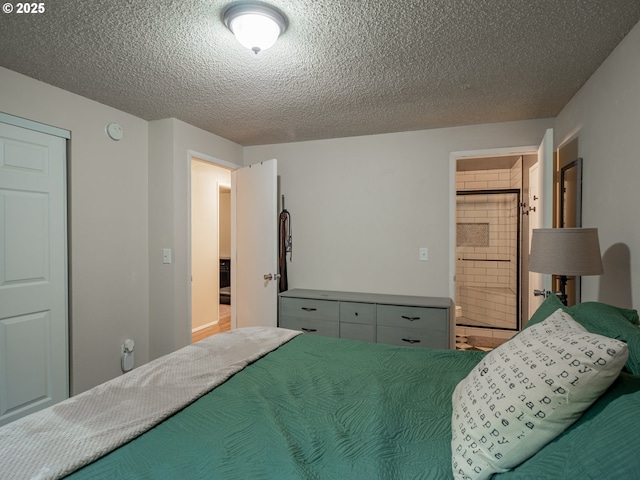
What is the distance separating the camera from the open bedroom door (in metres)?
3.66

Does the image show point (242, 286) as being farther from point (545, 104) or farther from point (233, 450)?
point (545, 104)

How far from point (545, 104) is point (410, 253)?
1.66 m

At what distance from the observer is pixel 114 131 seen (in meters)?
2.93

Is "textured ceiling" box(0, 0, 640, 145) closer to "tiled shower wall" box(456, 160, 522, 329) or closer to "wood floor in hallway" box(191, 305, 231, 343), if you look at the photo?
"tiled shower wall" box(456, 160, 522, 329)

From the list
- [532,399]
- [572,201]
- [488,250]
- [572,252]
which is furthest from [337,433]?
[488,250]

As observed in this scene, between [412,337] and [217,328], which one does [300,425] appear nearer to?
[412,337]

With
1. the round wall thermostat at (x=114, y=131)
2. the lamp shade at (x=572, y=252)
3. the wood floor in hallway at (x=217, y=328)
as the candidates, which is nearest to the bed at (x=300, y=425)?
the lamp shade at (x=572, y=252)

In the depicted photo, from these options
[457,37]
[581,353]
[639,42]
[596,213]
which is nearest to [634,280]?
[596,213]

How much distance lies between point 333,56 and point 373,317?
2.18 m

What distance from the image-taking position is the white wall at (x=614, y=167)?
1731 millimetres

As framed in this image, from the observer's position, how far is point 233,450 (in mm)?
1039

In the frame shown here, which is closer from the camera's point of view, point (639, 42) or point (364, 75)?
point (639, 42)

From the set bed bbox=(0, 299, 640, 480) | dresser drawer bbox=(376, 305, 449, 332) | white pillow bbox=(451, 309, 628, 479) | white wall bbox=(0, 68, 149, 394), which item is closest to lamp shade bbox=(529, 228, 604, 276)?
bed bbox=(0, 299, 640, 480)

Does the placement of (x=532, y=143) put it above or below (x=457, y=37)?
below
